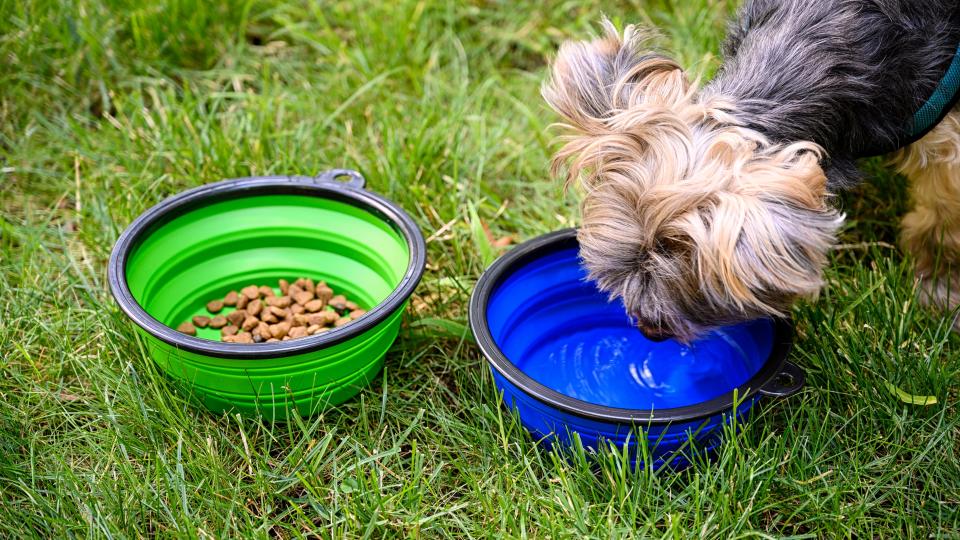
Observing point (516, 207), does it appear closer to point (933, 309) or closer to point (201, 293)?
point (201, 293)

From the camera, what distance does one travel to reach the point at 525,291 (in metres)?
2.96

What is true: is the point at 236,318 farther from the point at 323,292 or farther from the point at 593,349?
the point at 593,349

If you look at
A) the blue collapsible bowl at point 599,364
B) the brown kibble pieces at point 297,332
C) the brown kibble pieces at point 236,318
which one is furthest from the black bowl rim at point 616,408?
the brown kibble pieces at point 236,318

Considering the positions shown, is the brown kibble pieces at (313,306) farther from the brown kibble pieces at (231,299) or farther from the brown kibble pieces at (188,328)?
the brown kibble pieces at (188,328)

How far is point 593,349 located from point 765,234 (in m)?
1.14

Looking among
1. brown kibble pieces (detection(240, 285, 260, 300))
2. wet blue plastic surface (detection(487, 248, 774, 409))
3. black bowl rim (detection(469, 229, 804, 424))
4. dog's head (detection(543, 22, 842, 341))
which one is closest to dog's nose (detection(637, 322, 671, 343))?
dog's head (detection(543, 22, 842, 341))

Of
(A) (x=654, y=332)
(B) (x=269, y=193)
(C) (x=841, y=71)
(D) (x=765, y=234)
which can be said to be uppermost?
(C) (x=841, y=71)

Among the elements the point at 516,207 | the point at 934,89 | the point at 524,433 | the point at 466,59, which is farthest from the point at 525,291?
the point at 466,59

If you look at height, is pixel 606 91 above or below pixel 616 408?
above

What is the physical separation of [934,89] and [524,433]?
1.53 metres

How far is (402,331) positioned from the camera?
3.03 m

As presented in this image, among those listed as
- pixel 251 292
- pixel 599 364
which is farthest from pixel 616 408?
pixel 251 292

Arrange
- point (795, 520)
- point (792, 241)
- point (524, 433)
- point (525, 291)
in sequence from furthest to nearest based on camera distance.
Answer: point (525, 291), point (524, 433), point (795, 520), point (792, 241)

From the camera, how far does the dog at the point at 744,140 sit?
6.96 feet
